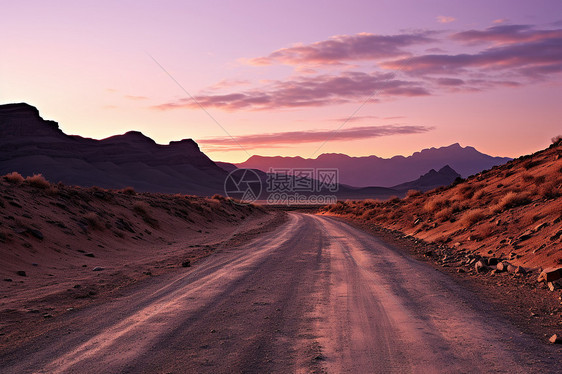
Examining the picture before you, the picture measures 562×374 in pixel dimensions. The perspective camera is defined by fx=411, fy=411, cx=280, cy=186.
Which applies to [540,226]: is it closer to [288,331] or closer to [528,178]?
[528,178]

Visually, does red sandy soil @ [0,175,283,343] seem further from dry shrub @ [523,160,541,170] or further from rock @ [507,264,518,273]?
dry shrub @ [523,160,541,170]

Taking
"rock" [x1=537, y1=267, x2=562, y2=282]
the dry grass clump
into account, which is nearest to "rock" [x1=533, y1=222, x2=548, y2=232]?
"rock" [x1=537, y1=267, x2=562, y2=282]

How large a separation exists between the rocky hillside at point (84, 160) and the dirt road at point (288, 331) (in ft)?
399

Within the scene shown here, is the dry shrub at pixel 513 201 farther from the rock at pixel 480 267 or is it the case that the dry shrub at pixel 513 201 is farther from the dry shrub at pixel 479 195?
the rock at pixel 480 267

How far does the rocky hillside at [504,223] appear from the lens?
1311 centimetres

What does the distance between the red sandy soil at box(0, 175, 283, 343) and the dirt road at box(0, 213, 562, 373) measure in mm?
1288

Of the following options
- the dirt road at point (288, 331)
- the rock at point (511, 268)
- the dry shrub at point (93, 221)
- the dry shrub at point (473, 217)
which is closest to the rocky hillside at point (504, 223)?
the dry shrub at point (473, 217)

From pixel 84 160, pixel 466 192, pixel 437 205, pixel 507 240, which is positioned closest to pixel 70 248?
pixel 507 240

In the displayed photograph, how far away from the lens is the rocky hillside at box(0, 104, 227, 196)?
126188 mm

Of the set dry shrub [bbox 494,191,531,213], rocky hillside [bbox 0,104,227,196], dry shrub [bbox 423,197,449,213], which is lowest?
dry shrub [bbox 423,197,449,213]

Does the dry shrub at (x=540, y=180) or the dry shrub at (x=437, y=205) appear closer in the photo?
the dry shrub at (x=540, y=180)

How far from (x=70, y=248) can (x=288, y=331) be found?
539 inches

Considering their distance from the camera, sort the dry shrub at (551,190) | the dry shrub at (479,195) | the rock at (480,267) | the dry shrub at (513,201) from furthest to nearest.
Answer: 1. the dry shrub at (479,195)
2. the dry shrub at (513,201)
3. the dry shrub at (551,190)
4. the rock at (480,267)

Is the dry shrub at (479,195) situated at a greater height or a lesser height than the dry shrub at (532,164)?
lesser
